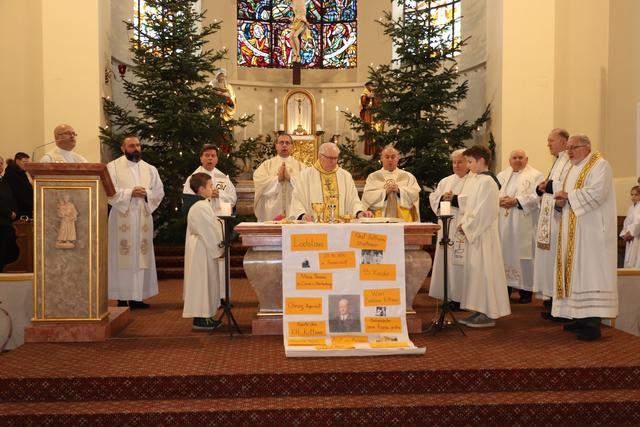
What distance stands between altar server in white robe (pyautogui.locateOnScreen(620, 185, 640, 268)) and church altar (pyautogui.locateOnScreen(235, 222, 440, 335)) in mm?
5056

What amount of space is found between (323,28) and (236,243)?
8647 millimetres

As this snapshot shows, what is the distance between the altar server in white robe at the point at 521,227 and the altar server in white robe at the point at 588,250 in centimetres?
179

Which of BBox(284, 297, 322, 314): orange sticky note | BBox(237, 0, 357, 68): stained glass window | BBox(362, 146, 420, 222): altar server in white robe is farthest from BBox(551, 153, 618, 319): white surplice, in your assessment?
BBox(237, 0, 357, 68): stained glass window

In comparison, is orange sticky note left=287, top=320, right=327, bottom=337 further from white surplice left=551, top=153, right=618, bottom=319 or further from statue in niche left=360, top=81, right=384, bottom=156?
statue in niche left=360, top=81, right=384, bottom=156

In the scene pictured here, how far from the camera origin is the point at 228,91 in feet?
47.3

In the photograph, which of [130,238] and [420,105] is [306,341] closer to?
[130,238]

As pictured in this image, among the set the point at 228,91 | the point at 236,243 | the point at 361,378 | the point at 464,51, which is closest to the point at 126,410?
the point at 361,378

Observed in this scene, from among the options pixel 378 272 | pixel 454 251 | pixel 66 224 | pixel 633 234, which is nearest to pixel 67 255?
pixel 66 224

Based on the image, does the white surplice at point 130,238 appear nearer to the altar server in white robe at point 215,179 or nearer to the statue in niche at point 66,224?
the altar server in white robe at point 215,179

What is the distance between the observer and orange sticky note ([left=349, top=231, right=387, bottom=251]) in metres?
5.79

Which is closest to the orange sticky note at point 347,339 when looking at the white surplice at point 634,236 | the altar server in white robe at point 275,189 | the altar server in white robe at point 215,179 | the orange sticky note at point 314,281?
the orange sticky note at point 314,281

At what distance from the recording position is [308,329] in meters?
5.63

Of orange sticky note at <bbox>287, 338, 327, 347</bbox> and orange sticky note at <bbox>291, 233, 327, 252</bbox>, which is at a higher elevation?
orange sticky note at <bbox>291, 233, 327, 252</bbox>

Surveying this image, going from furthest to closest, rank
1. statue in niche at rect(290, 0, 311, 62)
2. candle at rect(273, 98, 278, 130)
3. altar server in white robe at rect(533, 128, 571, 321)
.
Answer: candle at rect(273, 98, 278, 130) → statue in niche at rect(290, 0, 311, 62) → altar server in white robe at rect(533, 128, 571, 321)
